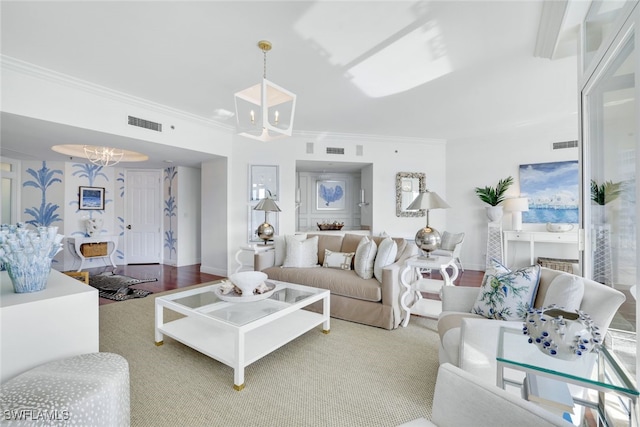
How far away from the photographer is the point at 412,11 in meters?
2.15

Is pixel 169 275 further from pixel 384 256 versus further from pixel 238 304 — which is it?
pixel 384 256

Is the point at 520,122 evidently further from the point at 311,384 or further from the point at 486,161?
the point at 311,384

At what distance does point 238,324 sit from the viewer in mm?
1980

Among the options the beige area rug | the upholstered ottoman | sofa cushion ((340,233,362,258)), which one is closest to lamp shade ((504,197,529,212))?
sofa cushion ((340,233,362,258))

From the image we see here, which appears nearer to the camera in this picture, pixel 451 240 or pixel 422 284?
pixel 422 284

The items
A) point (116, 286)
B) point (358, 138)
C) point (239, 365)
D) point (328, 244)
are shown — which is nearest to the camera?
point (239, 365)

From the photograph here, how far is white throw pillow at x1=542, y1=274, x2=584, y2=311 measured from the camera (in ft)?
5.00

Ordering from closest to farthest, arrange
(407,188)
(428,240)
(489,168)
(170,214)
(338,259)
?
1. (428,240)
2. (338,259)
3. (489,168)
4. (407,188)
5. (170,214)

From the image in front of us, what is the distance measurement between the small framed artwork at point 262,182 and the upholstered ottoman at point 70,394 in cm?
407

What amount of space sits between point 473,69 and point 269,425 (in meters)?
3.73

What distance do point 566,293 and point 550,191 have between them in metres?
4.60

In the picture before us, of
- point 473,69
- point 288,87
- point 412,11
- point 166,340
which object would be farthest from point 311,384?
point 473,69

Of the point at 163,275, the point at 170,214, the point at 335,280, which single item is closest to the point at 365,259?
the point at 335,280

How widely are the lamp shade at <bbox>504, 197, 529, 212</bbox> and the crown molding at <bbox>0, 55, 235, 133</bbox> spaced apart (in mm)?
5585
